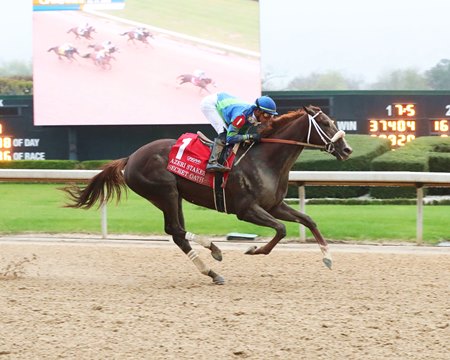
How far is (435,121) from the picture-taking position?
15484 mm

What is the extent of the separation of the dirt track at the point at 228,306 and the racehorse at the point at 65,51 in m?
10.4

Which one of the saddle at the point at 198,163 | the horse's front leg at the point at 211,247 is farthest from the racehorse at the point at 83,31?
the horse's front leg at the point at 211,247

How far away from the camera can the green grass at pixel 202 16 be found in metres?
18.0

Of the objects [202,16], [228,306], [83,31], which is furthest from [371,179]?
[83,31]

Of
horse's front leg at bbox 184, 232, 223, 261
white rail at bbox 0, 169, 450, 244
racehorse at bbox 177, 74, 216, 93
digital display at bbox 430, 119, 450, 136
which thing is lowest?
horse's front leg at bbox 184, 232, 223, 261

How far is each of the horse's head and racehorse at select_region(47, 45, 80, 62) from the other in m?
12.2

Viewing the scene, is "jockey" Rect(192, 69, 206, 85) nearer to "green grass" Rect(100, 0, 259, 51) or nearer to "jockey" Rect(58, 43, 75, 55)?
"green grass" Rect(100, 0, 259, 51)

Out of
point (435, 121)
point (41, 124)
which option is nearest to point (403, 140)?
point (435, 121)

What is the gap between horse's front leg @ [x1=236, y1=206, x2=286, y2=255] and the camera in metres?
6.40

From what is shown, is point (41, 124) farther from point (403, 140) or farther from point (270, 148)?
point (270, 148)

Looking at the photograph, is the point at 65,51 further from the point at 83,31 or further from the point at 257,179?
the point at 257,179

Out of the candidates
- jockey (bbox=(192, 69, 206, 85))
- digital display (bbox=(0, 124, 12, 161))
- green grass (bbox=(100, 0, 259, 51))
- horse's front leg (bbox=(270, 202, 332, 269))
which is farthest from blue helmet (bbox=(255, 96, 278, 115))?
jockey (bbox=(192, 69, 206, 85))

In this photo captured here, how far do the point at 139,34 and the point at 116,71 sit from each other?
90 cm

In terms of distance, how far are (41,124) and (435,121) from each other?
7.70m
